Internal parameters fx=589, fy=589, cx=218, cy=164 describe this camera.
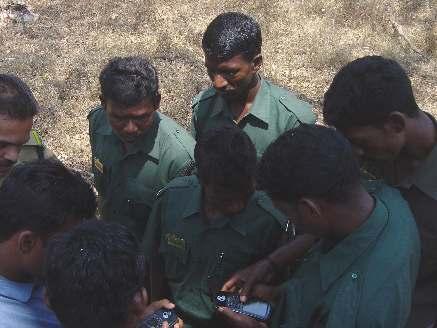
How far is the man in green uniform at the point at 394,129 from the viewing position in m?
2.01

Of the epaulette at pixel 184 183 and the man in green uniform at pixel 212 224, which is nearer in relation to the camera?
the man in green uniform at pixel 212 224

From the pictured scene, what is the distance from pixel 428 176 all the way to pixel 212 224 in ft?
2.70

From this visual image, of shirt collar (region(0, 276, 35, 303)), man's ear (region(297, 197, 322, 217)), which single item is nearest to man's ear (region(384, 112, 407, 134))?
man's ear (region(297, 197, 322, 217))

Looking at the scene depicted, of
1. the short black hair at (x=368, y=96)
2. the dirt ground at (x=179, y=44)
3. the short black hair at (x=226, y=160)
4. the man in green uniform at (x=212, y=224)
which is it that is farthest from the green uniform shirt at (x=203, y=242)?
the dirt ground at (x=179, y=44)

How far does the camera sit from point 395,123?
2021 mm

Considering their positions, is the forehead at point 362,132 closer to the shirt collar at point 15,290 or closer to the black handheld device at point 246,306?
the black handheld device at point 246,306

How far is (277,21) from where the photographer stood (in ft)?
23.7

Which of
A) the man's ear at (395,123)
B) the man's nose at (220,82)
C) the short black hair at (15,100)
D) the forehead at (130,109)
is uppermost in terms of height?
the man's ear at (395,123)

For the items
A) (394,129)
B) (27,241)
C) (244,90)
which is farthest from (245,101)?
(27,241)

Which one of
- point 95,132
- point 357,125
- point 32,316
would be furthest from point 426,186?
point 95,132

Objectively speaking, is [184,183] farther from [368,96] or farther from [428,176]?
[428,176]

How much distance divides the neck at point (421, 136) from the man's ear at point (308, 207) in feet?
1.89

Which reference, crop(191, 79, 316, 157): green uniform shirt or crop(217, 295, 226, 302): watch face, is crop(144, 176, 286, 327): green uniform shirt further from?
crop(191, 79, 316, 157): green uniform shirt

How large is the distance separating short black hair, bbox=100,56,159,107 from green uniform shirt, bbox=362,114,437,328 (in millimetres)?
1097
